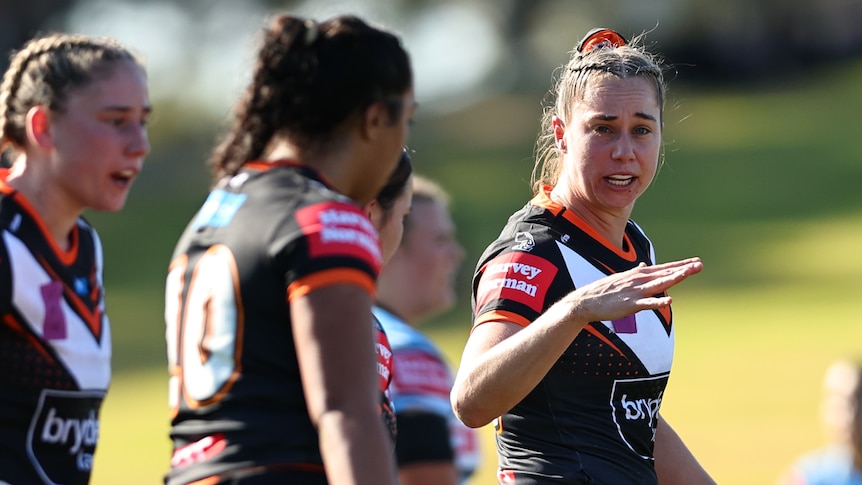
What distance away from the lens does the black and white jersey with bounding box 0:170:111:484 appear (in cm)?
367

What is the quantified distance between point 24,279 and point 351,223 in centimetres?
133

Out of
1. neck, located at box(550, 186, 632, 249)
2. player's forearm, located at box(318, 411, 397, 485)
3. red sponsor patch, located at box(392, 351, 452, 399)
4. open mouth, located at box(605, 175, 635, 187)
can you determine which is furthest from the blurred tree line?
player's forearm, located at box(318, 411, 397, 485)

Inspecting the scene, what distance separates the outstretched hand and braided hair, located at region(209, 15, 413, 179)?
0.74 m

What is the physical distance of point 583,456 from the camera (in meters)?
3.82

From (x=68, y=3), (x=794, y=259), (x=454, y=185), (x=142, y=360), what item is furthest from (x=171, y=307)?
(x=68, y=3)

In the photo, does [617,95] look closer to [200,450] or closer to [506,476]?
[506,476]

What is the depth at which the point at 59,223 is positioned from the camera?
3.99 metres

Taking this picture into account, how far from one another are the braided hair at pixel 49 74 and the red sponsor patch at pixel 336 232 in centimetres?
145

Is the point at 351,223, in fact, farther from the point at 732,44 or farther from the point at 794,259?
the point at 732,44

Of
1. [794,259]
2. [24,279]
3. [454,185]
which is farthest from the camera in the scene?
[454,185]

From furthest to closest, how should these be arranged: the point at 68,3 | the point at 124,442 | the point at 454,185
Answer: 1. the point at 68,3
2. the point at 454,185
3. the point at 124,442

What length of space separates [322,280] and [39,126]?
1585 millimetres

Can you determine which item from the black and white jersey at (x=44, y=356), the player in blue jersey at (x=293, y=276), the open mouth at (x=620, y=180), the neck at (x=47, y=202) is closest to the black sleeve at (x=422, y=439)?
the black and white jersey at (x=44, y=356)

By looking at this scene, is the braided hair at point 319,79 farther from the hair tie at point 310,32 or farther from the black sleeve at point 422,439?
the black sleeve at point 422,439
